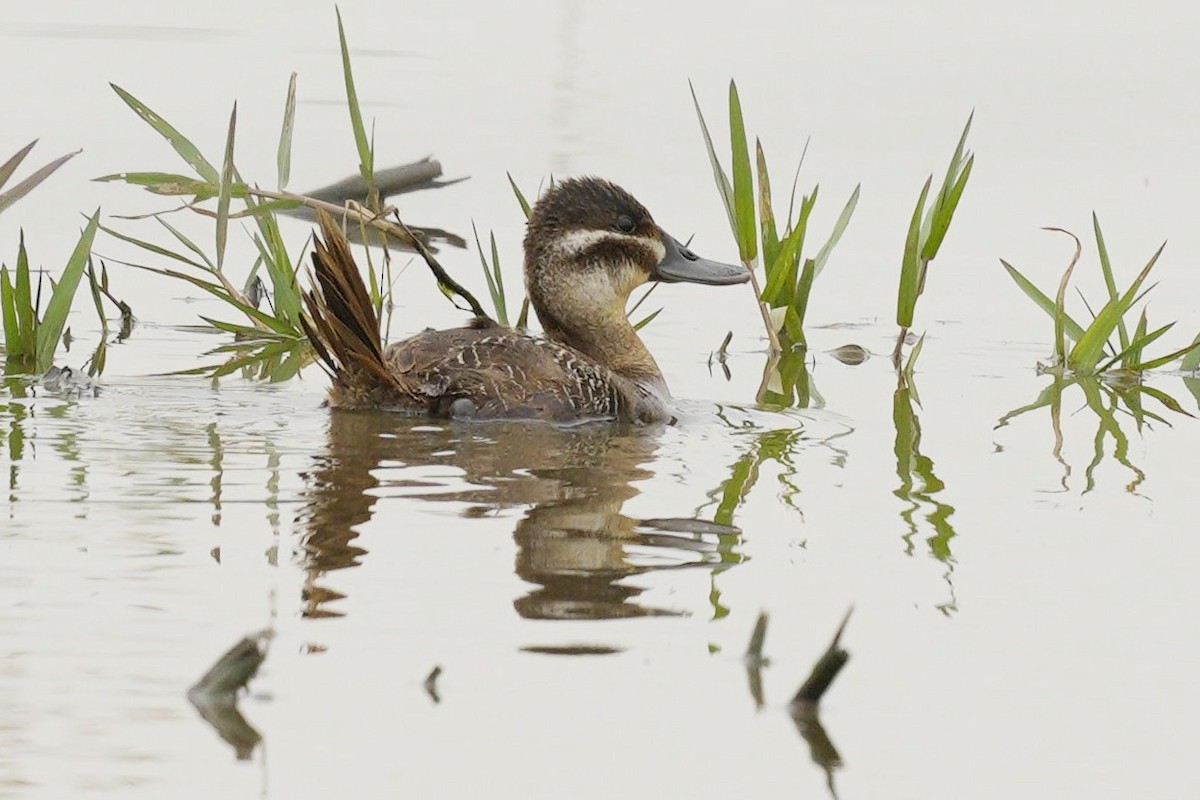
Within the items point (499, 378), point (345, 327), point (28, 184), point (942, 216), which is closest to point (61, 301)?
point (28, 184)

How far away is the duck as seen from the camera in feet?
24.4

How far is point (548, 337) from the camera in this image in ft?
29.0

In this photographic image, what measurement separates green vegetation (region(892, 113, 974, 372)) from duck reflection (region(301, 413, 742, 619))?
1826mm

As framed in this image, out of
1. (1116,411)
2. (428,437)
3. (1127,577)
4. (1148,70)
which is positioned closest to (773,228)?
(1116,411)

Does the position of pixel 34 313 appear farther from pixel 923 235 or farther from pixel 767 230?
pixel 923 235

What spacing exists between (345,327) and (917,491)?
2018 mm

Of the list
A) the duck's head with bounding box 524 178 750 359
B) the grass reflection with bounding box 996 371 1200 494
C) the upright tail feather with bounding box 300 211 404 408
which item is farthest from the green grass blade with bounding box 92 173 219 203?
the grass reflection with bounding box 996 371 1200 494

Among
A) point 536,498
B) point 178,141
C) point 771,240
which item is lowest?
point 536,498

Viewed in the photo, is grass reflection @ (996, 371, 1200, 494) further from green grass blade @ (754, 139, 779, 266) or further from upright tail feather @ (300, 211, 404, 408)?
upright tail feather @ (300, 211, 404, 408)

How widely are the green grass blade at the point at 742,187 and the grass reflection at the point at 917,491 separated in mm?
1121

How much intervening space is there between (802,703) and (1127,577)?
1.60 m

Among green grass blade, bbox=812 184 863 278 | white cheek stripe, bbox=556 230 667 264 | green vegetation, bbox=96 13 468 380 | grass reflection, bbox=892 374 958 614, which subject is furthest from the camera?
green grass blade, bbox=812 184 863 278

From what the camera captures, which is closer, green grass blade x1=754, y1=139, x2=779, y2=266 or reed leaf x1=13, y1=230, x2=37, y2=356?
reed leaf x1=13, y1=230, x2=37, y2=356

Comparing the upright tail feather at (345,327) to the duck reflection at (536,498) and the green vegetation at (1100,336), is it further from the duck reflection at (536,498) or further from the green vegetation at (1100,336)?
the green vegetation at (1100,336)
